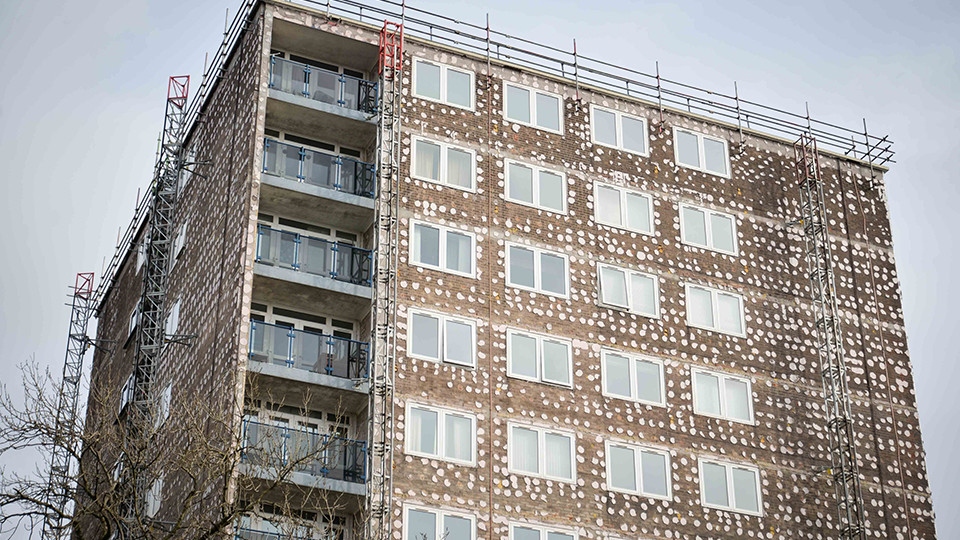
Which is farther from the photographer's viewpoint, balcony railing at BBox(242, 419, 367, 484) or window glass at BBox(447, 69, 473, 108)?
window glass at BBox(447, 69, 473, 108)

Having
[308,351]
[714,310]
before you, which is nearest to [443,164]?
[308,351]

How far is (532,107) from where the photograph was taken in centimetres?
5656

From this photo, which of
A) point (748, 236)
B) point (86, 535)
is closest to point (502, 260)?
point (748, 236)

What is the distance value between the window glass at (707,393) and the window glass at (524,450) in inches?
277

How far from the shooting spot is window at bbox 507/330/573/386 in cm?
5131

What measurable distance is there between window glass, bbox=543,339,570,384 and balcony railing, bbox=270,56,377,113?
10362mm

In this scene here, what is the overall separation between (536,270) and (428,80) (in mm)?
8020

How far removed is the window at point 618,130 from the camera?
189ft

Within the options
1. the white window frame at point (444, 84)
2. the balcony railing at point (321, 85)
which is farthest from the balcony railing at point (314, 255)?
the white window frame at point (444, 84)

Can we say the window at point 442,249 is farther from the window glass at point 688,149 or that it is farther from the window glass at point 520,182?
the window glass at point 688,149

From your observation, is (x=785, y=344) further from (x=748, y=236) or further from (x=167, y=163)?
(x=167, y=163)

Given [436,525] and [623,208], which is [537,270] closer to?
[623,208]

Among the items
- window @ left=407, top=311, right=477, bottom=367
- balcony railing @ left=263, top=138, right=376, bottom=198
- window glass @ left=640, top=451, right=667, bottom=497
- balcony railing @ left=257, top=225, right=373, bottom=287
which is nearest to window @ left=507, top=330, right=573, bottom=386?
window @ left=407, top=311, right=477, bottom=367

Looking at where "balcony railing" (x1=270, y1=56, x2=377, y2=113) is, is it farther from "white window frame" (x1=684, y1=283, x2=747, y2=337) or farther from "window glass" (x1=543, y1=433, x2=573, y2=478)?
"white window frame" (x1=684, y1=283, x2=747, y2=337)
